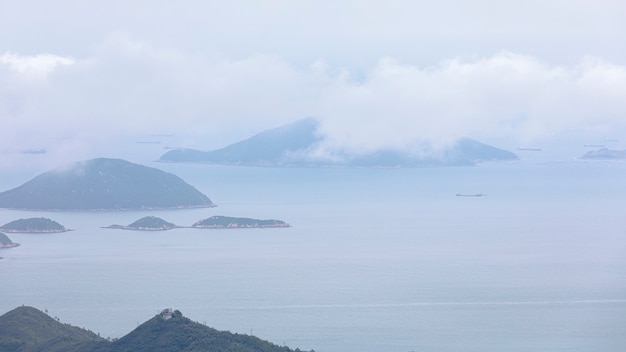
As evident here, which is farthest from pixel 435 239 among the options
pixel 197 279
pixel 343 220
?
pixel 197 279

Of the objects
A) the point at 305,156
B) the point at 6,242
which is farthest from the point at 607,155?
the point at 6,242

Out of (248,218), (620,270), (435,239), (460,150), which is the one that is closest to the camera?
(620,270)

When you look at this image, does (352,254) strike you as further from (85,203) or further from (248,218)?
(85,203)

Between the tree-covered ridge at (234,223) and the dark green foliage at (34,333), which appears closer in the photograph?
the dark green foliage at (34,333)

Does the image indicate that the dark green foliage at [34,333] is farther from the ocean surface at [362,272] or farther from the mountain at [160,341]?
the ocean surface at [362,272]

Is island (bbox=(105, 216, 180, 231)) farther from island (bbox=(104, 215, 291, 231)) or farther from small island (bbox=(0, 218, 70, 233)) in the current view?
small island (bbox=(0, 218, 70, 233))

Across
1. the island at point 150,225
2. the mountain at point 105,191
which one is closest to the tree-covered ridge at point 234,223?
the island at point 150,225
